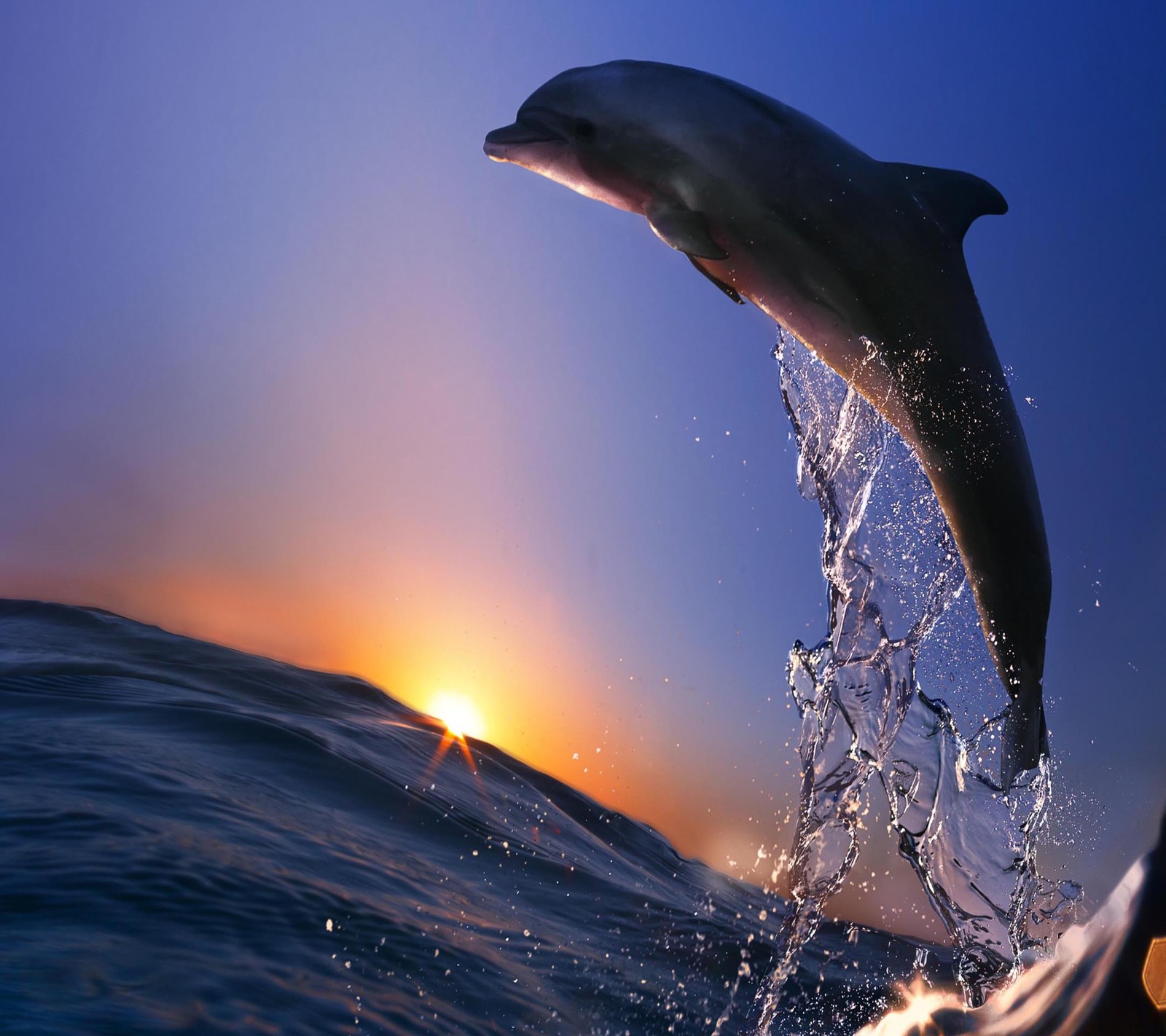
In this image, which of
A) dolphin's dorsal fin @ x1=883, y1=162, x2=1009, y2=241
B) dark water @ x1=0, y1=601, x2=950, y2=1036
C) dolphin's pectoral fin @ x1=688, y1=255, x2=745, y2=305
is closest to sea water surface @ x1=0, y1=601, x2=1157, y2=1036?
dark water @ x1=0, y1=601, x2=950, y2=1036

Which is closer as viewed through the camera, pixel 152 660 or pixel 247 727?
pixel 247 727

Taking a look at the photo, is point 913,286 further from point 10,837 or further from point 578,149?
point 10,837

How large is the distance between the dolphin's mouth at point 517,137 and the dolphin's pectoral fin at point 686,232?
0.76 m

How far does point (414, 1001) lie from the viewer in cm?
356

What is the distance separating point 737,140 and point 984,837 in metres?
3.78

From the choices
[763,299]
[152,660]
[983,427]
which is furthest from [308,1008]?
[152,660]

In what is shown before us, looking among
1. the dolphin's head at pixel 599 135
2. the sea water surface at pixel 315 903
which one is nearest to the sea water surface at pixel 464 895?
the sea water surface at pixel 315 903

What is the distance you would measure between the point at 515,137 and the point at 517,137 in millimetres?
15

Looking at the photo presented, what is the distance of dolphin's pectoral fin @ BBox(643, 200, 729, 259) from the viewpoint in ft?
10.7

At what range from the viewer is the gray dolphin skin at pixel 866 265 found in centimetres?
335

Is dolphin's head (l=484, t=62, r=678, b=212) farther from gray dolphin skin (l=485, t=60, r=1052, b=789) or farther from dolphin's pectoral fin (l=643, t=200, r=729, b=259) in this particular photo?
dolphin's pectoral fin (l=643, t=200, r=729, b=259)

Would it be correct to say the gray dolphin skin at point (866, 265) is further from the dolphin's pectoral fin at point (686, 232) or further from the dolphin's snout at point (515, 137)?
the dolphin's snout at point (515, 137)

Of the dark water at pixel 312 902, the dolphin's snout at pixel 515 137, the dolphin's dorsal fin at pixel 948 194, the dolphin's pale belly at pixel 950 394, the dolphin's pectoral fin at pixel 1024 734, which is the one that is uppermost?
the dolphin's dorsal fin at pixel 948 194

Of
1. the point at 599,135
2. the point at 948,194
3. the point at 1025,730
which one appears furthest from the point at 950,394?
the point at 599,135
